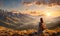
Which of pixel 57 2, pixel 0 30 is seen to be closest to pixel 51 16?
pixel 57 2

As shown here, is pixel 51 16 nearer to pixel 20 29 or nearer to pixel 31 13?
pixel 31 13

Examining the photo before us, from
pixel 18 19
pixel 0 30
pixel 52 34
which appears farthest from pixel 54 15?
pixel 0 30

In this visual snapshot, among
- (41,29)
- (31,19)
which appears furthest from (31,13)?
(41,29)

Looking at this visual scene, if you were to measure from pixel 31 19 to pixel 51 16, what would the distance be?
Result: 1034mm

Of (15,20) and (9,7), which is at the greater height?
(9,7)

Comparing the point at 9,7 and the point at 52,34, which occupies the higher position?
the point at 9,7

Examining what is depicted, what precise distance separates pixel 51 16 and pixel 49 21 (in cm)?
29

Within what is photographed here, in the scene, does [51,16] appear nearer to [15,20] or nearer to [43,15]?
[43,15]

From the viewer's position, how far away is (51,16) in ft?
33.3

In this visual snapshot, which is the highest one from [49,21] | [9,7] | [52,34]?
[9,7]

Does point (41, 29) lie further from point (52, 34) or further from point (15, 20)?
point (15, 20)

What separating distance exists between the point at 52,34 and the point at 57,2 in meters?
1.67

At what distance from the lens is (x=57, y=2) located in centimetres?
1019

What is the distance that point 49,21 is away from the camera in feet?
33.0
